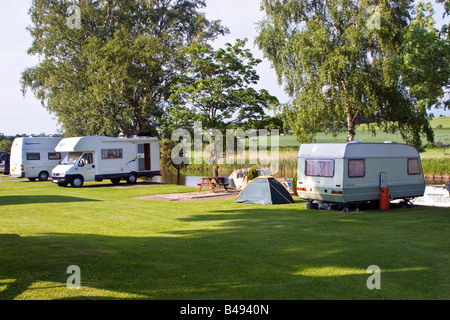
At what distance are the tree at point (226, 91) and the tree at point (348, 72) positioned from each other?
2138 mm

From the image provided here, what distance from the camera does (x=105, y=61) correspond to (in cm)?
3250

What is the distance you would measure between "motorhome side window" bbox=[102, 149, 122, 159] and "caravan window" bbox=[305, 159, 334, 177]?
49.6 ft

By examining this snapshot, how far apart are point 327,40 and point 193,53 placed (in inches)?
366

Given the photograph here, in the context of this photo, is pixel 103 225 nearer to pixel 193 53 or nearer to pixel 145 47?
pixel 193 53

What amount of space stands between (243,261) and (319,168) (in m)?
8.24

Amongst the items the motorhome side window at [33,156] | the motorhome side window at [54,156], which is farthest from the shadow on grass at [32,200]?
the motorhome side window at [54,156]

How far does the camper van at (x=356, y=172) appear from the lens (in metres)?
14.9

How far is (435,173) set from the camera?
33.8 meters

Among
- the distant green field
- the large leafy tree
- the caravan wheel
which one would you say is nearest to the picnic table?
the caravan wheel

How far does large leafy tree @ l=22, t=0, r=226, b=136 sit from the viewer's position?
33.2 meters

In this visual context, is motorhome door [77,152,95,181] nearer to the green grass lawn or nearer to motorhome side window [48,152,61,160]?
motorhome side window [48,152,61,160]

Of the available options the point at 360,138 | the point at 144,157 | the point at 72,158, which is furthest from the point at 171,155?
the point at 360,138

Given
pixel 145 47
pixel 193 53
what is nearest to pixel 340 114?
pixel 193 53
